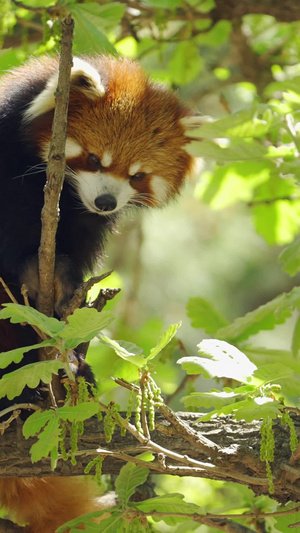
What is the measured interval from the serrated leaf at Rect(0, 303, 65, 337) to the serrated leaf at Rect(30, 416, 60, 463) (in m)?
0.20

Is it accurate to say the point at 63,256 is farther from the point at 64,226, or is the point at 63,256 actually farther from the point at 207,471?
the point at 207,471

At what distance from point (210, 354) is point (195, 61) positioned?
2.46 meters

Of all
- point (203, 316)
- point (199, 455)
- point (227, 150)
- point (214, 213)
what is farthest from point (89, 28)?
point (214, 213)

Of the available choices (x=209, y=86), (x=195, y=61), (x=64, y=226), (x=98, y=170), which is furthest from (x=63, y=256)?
(x=209, y=86)

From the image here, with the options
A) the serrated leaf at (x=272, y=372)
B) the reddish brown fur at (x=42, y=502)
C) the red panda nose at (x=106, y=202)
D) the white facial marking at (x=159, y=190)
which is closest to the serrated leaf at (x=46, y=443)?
the serrated leaf at (x=272, y=372)

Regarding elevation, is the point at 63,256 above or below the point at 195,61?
below

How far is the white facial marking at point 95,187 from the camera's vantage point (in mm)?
2570

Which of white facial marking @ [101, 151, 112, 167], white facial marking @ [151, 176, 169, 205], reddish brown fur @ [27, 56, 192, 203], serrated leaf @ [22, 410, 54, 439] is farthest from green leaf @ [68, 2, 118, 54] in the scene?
serrated leaf @ [22, 410, 54, 439]

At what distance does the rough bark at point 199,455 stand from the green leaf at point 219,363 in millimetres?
275

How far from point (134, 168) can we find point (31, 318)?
4.87 feet

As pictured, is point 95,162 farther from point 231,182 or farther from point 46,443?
point 46,443

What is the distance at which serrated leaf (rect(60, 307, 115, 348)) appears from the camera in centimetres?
138

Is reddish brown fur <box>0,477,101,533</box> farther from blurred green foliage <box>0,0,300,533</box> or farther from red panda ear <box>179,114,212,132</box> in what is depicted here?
red panda ear <box>179,114,212,132</box>

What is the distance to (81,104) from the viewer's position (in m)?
2.64
